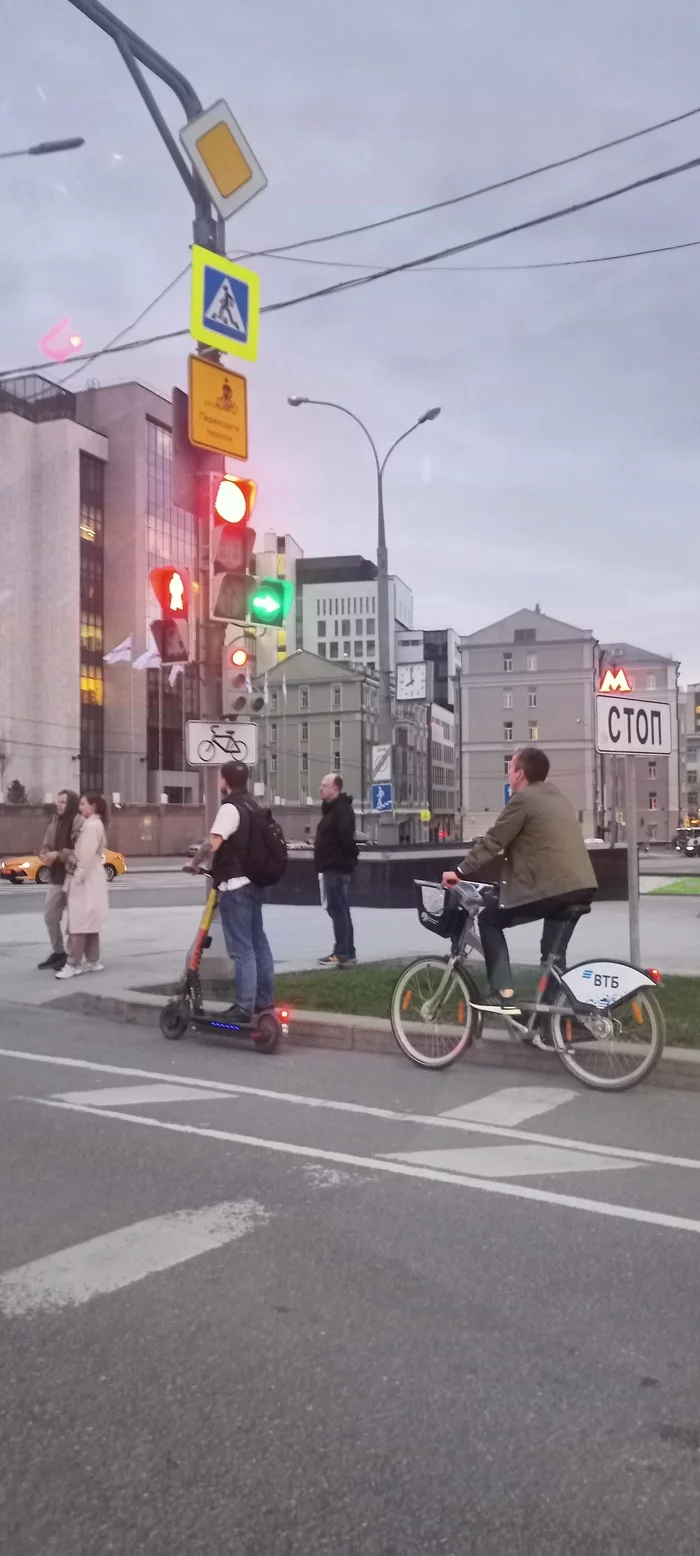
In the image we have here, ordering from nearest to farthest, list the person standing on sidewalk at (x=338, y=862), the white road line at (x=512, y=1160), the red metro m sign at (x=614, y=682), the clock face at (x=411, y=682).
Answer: the white road line at (x=512, y=1160)
the red metro m sign at (x=614, y=682)
the person standing on sidewalk at (x=338, y=862)
the clock face at (x=411, y=682)

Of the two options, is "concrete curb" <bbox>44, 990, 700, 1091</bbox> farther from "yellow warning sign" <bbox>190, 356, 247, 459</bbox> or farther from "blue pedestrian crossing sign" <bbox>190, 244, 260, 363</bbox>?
"blue pedestrian crossing sign" <bbox>190, 244, 260, 363</bbox>

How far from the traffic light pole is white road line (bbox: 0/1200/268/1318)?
241 inches

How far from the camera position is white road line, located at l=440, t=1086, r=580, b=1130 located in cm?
649

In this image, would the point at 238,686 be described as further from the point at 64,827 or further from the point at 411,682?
the point at 411,682

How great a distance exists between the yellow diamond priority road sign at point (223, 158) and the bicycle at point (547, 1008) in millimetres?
6493

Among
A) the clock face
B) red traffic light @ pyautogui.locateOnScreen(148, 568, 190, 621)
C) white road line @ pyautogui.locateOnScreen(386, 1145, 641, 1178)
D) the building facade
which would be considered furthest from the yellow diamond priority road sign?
the building facade

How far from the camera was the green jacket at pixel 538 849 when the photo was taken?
7254 millimetres

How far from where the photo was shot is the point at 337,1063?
8062 millimetres

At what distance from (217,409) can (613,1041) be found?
611 cm

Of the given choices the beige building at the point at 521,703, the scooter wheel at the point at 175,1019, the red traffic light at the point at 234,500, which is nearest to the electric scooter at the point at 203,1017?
the scooter wheel at the point at 175,1019

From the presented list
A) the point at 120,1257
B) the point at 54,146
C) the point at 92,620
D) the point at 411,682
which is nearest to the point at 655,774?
the point at 92,620

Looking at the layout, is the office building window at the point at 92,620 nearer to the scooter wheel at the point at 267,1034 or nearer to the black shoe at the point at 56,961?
the black shoe at the point at 56,961

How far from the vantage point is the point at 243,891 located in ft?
27.5

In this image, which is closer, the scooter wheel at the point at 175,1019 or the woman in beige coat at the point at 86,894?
the scooter wheel at the point at 175,1019
